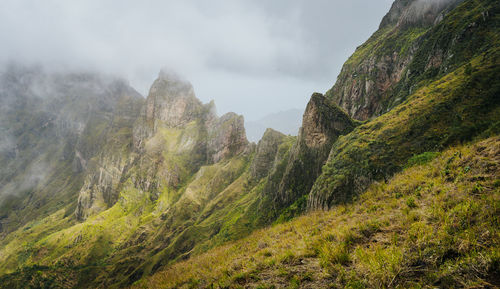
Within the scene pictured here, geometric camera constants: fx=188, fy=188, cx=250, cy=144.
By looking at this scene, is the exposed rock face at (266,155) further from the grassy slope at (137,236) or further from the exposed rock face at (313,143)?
the exposed rock face at (313,143)

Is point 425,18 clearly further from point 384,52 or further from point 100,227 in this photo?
point 100,227

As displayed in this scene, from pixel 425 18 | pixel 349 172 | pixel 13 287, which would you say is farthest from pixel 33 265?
pixel 425 18

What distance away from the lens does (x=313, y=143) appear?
4581 centimetres

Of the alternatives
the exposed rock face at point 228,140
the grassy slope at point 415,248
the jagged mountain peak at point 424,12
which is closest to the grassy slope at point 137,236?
the exposed rock face at point 228,140

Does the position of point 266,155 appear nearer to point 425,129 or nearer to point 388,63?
point 388,63

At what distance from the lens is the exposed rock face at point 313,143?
4216 centimetres

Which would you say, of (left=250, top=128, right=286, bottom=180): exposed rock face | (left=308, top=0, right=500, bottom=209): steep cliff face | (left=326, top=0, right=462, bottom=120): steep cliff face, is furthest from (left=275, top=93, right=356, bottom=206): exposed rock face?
(left=250, top=128, right=286, bottom=180): exposed rock face

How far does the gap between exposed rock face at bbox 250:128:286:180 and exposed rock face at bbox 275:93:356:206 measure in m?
56.8

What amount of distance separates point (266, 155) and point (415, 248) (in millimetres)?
108197

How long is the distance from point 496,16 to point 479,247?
42.9 meters

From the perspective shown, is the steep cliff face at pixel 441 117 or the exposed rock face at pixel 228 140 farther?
the exposed rock face at pixel 228 140

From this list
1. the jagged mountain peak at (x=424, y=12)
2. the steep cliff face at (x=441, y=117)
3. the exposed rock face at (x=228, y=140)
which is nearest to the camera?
the steep cliff face at (x=441, y=117)

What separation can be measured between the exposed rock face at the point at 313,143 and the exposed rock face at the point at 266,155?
5679 cm

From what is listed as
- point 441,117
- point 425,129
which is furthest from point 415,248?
point 441,117
